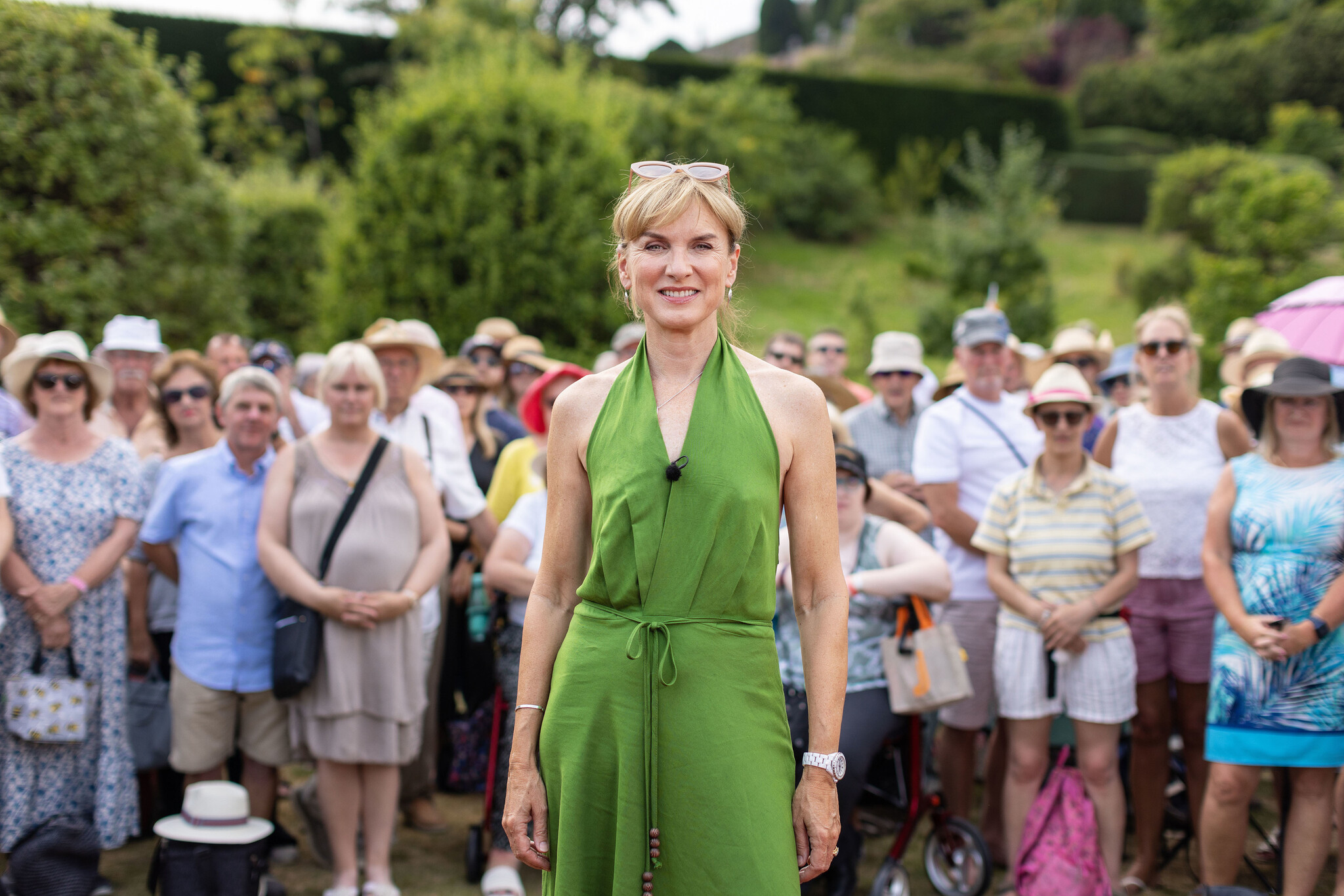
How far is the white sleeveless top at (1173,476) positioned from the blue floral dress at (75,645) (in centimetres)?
448

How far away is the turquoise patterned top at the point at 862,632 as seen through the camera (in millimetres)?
4582

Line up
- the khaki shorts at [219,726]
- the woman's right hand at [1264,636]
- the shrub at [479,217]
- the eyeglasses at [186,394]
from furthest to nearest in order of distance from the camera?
the shrub at [479,217], the eyeglasses at [186,394], the khaki shorts at [219,726], the woman's right hand at [1264,636]

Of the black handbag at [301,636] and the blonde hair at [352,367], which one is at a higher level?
the blonde hair at [352,367]

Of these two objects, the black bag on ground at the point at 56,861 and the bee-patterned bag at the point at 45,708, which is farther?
the bee-patterned bag at the point at 45,708

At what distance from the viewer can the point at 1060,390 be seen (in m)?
4.69

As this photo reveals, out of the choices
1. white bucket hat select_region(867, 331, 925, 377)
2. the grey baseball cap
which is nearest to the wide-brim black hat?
the grey baseball cap

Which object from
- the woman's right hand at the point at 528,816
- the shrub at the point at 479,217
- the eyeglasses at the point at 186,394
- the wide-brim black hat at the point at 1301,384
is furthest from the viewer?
the shrub at the point at 479,217

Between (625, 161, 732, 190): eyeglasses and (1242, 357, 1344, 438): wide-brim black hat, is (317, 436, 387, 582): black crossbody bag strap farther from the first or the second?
(1242, 357, 1344, 438): wide-brim black hat

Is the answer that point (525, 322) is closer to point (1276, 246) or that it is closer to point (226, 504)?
point (226, 504)

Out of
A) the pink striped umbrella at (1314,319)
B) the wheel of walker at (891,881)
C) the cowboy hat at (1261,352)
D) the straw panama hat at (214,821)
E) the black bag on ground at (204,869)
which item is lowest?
the wheel of walker at (891,881)

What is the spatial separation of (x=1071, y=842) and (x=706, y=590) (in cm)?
286

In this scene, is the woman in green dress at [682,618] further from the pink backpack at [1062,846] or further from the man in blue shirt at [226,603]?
the man in blue shirt at [226,603]

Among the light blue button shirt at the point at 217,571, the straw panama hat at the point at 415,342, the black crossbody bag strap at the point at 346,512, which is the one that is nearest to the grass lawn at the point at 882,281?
the straw panama hat at the point at 415,342

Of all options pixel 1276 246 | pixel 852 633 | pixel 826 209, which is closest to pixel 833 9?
pixel 826 209
